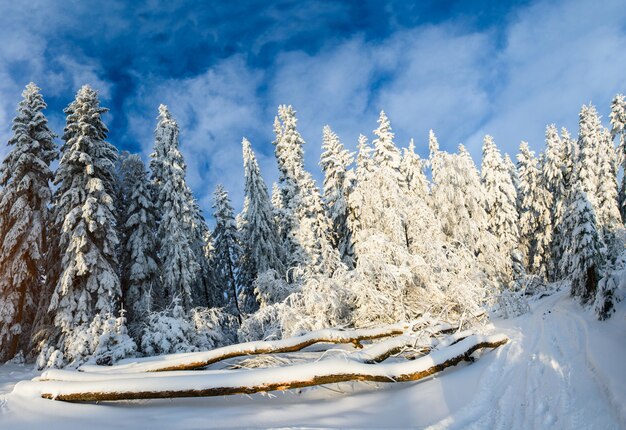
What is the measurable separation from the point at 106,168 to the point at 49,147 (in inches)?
130

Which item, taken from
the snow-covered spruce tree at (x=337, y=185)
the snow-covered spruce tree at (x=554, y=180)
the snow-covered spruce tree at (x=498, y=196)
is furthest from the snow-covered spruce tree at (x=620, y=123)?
the snow-covered spruce tree at (x=337, y=185)

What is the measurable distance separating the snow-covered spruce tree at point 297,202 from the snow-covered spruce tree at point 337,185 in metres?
0.80

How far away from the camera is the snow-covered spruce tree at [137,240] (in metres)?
19.9

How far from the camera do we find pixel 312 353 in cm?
842

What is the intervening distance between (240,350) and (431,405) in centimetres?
399

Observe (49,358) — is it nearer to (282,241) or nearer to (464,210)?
(282,241)

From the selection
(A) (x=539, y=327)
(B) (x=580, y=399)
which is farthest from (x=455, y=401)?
(A) (x=539, y=327)

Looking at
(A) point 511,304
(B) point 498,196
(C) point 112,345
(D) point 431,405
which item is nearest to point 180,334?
(C) point 112,345

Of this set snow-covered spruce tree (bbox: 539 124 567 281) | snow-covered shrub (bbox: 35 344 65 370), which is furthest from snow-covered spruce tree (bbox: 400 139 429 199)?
snow-covered shrub (bbox: 35 344 65 370)

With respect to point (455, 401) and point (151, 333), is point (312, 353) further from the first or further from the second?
point (151, 333)

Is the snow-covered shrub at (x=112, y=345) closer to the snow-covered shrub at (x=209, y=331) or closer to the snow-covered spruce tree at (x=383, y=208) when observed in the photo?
the snow-covered shrub at (x=209, y=331)

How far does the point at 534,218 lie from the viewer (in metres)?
31.4

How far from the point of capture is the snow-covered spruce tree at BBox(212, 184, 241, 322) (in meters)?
31.8

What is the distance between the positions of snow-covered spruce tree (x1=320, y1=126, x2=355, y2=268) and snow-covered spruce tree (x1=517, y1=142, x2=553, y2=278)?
651 inches
